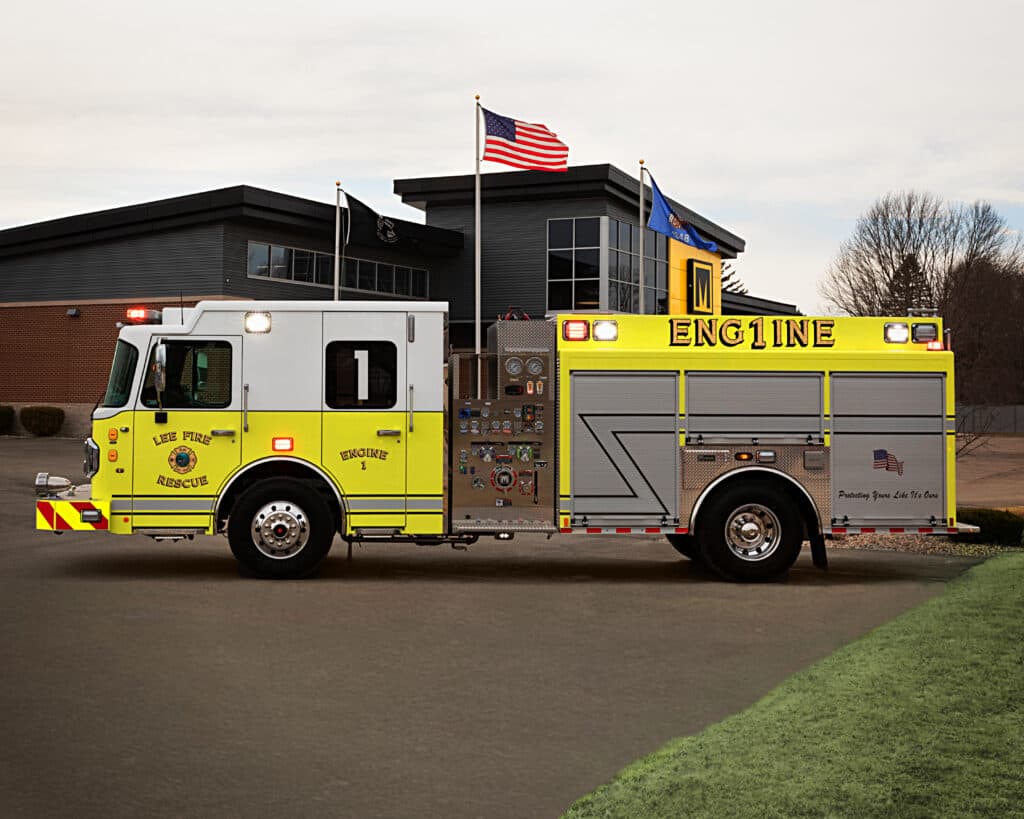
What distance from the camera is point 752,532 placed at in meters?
11.9

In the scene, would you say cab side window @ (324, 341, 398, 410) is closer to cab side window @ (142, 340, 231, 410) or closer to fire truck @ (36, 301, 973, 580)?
fire truck @ (36, 301, 973, 580)

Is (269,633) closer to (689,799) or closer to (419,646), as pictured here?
(419,646)

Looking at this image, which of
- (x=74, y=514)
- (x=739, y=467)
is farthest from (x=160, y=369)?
(x=739, y=467)

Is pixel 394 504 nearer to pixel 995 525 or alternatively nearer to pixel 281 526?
pixel 281 526

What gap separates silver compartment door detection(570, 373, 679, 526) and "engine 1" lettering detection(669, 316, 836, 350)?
49 centimetres

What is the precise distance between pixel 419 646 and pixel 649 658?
1.70 metres

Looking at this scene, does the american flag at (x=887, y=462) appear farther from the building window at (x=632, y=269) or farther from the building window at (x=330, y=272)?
the building window at (x=632, y=269)

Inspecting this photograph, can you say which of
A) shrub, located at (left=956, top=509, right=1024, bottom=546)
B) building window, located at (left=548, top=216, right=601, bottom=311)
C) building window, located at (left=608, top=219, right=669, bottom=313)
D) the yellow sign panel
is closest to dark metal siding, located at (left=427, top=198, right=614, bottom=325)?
building window, located at (left=548, top=216, right=601, bottom=311)

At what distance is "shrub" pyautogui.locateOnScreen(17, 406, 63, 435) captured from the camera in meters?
41.4

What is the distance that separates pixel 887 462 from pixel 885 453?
0.09 metres

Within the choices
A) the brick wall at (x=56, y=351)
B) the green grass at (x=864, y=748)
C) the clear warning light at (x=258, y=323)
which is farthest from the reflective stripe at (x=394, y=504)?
the brick wall at (x=56, y=351)

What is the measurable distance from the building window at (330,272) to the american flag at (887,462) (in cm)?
3196

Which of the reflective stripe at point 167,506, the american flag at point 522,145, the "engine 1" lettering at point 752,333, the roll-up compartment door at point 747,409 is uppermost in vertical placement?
the american flag at point 522,145

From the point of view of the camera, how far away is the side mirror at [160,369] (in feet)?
37.4
